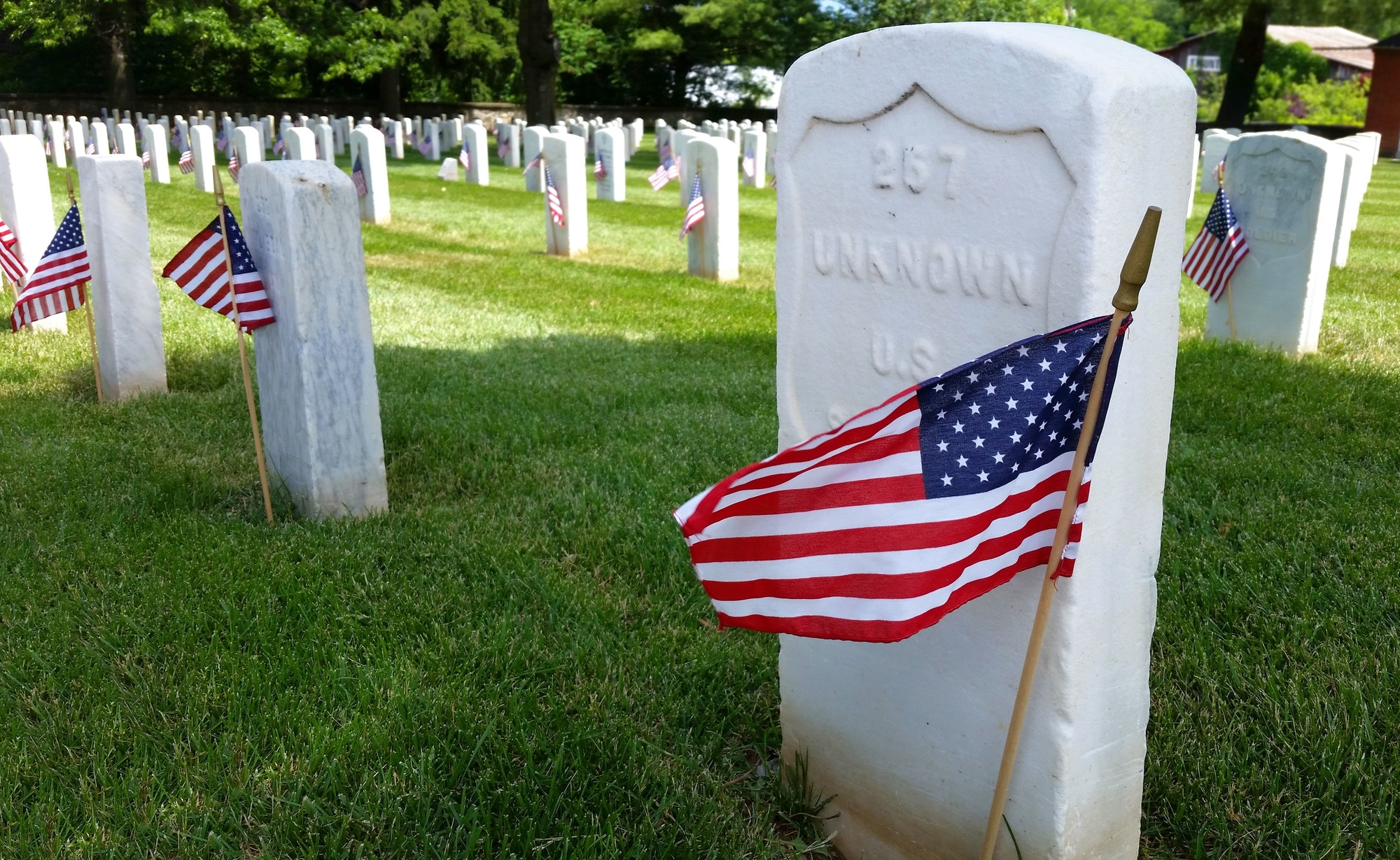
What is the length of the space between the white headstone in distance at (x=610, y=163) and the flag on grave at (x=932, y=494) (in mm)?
15904

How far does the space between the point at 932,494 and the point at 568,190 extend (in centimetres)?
1047

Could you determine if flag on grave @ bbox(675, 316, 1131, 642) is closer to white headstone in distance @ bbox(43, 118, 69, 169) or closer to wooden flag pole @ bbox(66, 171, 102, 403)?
wooden flag pole @ bbox(66, 171, 102, 403)

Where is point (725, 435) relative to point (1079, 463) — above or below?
below

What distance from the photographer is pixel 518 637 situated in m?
3.25

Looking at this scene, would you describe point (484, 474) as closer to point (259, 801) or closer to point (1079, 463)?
point (259, 801)

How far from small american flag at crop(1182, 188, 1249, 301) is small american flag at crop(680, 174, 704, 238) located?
Answer: 4.62 meters

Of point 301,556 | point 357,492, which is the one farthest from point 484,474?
point 301,556

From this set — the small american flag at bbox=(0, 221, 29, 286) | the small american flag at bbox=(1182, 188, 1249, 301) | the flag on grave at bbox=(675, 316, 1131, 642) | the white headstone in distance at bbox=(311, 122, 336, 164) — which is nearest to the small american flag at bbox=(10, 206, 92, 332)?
the small american flag at bbox=(0, 221, 29, 286)

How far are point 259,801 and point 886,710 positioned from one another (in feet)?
4.61

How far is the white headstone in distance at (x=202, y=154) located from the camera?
1734 cm

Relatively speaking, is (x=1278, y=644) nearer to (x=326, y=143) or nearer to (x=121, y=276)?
(x=121, y=276)

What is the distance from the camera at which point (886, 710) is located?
2479mm

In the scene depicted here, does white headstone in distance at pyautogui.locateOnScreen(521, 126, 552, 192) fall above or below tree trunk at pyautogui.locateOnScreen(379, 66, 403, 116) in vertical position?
below

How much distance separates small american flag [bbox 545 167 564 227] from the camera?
11.8m
